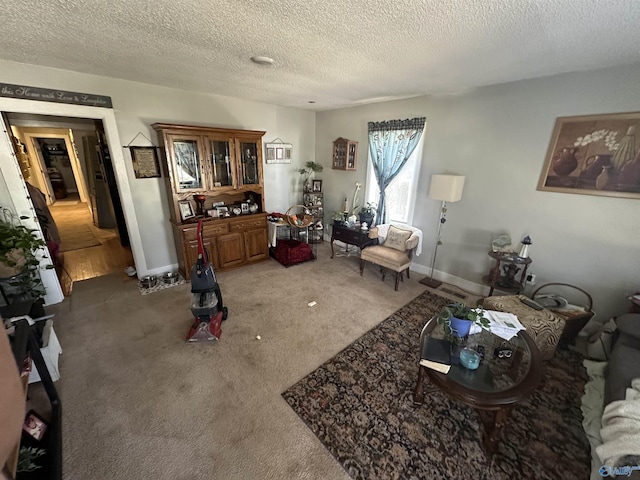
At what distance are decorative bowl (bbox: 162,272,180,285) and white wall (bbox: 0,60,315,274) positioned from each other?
0.13 m

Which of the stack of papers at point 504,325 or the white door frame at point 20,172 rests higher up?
the white door frame at point 20,172

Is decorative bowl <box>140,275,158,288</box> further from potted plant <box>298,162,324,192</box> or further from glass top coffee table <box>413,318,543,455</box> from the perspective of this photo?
glass top coffee table <box>413,318,543,455</box>

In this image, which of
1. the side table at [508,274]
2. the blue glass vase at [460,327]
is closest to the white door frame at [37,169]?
the blue glass vase at [460,327]

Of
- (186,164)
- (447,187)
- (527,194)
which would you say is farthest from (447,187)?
(186,164)

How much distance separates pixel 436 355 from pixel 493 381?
12.9 inches

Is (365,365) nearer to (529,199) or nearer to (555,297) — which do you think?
(555,297)

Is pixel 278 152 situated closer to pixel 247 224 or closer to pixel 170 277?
pixel 247 224

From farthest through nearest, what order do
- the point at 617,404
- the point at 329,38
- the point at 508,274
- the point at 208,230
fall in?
the point at 208,230 → the point at 508,274 → the point at 329,38 → the point at 617,404

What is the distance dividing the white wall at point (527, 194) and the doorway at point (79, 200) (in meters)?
4.72

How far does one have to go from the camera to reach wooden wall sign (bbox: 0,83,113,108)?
2389 millimetres

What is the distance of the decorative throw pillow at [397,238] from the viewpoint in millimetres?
3471

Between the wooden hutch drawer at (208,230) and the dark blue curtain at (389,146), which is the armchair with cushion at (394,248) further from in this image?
the wooden hutch drawer at (208,230)

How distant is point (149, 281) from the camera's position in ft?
11.1

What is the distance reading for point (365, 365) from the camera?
2152 millimetres
